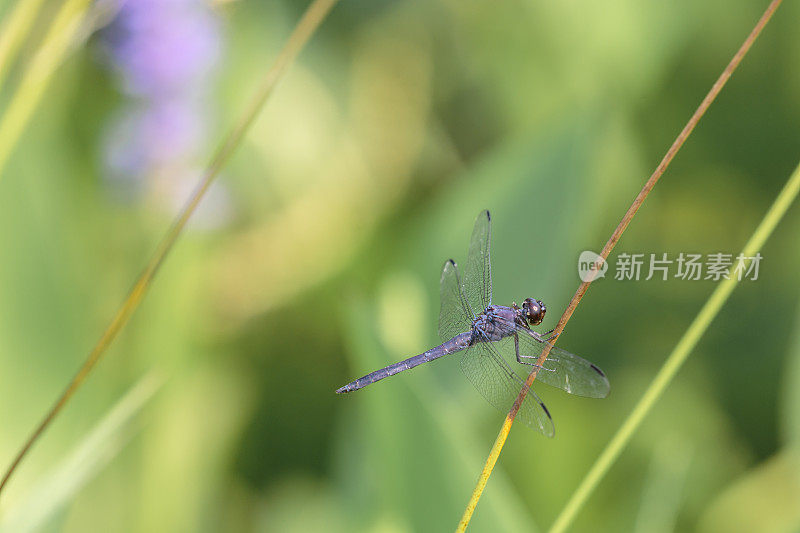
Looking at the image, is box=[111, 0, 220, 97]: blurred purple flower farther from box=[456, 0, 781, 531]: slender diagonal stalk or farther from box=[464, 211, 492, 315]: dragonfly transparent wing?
box=[456, 0, 781, 531]: slender diagonal stalk

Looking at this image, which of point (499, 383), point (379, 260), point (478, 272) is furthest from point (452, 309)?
point (379, 260)

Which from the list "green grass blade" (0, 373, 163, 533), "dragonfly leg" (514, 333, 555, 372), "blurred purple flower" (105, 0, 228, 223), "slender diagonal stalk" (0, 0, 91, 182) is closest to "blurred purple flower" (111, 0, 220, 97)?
"blurred purple flower" (105, 0, 228, 223)

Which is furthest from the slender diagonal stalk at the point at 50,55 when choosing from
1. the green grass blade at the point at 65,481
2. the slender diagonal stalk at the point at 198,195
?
the green grass blade at the point at 65,481

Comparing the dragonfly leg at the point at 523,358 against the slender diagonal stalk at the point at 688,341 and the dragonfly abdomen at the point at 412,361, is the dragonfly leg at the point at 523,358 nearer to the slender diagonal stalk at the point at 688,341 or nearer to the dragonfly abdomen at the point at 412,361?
the dragonfly abdomen at the point at 412,361

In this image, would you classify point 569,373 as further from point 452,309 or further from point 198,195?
point 198,195

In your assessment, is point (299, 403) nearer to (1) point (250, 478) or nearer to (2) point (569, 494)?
(1) point (250, 478)

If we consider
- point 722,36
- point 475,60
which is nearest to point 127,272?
point 475,60

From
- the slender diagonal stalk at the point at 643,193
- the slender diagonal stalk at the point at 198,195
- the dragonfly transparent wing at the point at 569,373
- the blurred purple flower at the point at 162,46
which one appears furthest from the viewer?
the blurred purple flower at the point at 162,46
